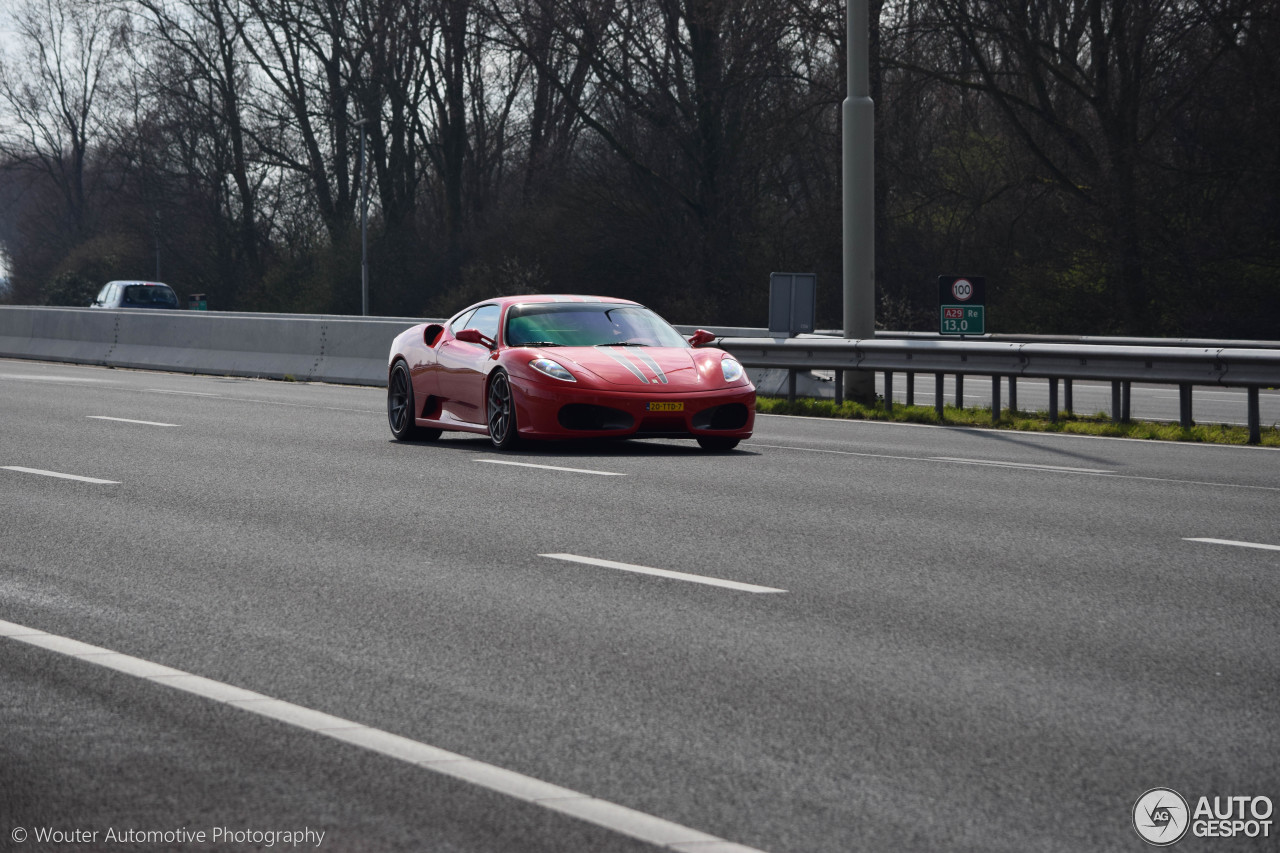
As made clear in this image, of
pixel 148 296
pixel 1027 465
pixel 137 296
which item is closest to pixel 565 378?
pixel 1027 465

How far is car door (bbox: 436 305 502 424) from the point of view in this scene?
14.9 metres

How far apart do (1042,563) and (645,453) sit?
6.43m

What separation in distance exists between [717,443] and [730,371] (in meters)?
0.66

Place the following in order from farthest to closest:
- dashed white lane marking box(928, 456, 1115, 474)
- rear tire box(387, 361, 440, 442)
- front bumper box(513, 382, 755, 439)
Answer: rear tire box(387, 361, 440, 442), front bumper box(513, 382, 755, 439), dashed white lane marking box(928, 456, 1115, 474)

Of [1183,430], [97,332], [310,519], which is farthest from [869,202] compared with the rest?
[97,332]

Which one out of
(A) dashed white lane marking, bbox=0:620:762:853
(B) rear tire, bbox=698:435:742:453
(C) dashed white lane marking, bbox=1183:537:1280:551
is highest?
(B) rear tire, bbox=698:435:742:453

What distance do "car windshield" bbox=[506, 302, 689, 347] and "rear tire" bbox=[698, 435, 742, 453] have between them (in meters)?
0.90

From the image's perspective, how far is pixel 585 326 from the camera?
49.9 ft

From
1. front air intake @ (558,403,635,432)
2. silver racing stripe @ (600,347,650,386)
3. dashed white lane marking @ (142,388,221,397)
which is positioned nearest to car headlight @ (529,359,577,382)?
front air intake @ (558,403,635,432)

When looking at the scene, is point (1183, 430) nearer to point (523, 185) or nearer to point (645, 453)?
point (645, 453)

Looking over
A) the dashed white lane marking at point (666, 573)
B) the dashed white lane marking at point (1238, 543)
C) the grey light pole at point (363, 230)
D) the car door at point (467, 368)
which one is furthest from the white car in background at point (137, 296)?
the dashed white lane marking at point (1238, 543)

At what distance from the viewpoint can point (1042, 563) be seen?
853cm

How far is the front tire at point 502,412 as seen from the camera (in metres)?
14.5

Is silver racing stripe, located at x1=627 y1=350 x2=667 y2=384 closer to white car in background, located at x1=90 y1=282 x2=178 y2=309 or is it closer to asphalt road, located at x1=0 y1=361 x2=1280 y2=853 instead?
asphalt road, located at x1=0 y1=361 x2=1280 y2=853
